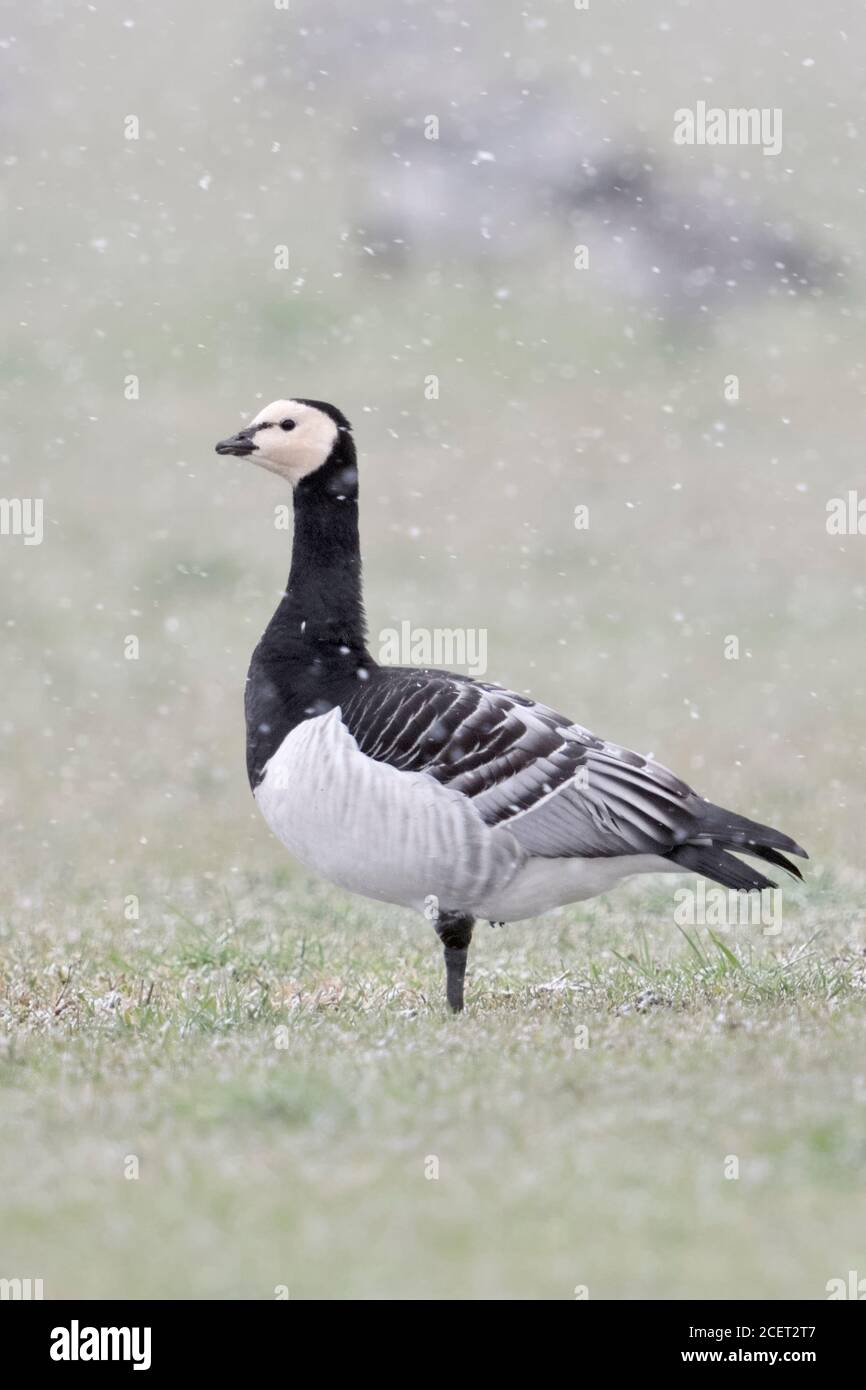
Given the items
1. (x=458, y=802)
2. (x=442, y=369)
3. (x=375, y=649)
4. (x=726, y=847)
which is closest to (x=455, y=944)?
(x=458, y=802)

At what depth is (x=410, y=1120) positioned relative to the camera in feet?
21.9

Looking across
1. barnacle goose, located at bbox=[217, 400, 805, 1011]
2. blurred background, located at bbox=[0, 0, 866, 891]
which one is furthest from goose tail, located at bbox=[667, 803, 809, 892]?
blurred background, located at bbox=[0, 0, 866, 891]

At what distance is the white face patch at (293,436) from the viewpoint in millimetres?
10125

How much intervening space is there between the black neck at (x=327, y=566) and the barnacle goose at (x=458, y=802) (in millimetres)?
274

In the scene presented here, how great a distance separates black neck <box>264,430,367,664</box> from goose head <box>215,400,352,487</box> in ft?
0.18

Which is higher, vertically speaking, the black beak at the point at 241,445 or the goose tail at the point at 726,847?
the black beak at the point at 241,445

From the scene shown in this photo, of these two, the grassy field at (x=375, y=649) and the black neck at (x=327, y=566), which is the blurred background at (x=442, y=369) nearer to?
the grassy field at (x=375, y=649)

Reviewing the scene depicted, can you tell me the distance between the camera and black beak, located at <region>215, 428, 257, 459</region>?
992 centimetres

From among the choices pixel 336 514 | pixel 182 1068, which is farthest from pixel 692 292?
pixel 182 1068

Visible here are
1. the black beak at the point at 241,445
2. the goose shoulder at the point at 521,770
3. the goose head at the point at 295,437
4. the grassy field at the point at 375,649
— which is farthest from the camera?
the goose head at the point at 295,437

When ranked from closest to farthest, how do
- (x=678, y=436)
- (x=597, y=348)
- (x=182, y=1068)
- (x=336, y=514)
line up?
(x=182, y=1068) < (x=336, y=514) < (x=678, y=436) < (x=597, y=348)

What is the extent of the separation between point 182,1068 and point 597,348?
2573 centimetres

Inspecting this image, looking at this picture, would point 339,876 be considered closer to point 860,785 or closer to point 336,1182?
point 336,1182

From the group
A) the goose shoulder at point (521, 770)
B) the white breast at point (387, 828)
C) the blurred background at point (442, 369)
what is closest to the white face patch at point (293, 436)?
the goose shoulder at point (521, 770)
